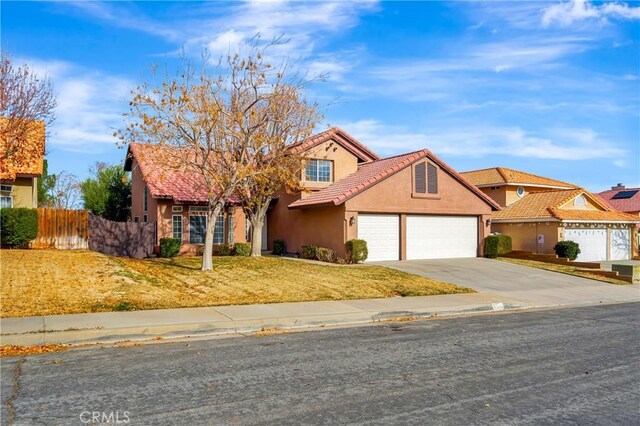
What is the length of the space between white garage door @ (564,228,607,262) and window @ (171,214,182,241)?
22717 mm

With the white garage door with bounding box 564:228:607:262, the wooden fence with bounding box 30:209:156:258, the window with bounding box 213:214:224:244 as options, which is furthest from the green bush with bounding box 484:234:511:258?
the wooden fence with bounding box 30:209:156:258

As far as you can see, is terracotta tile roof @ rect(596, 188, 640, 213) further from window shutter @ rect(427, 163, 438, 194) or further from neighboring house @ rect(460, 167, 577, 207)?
window shutter @ rect(427, 163, 438, 194)

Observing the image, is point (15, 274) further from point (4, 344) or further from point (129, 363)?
point (129, 363)

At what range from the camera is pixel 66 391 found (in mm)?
6137


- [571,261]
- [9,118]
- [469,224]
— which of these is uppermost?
[9,118]

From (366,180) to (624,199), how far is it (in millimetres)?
45139

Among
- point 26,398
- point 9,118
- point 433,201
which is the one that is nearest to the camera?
point 26,398

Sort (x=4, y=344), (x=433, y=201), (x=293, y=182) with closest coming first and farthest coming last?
(x=4, y=344)
(x=293, y=182)
(x=433, y=201)

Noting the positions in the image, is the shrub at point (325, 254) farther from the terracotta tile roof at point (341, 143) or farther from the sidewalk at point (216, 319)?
the sidewalk at point (216, 319)

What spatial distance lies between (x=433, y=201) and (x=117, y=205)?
980 inches

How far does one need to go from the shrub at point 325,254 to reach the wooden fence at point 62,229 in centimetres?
1113

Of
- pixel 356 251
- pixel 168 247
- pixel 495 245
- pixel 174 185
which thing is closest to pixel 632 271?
pixel 495 245

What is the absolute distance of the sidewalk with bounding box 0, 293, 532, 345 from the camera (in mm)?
9367

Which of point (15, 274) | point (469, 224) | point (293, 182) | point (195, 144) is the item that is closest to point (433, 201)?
point (469, 224)
